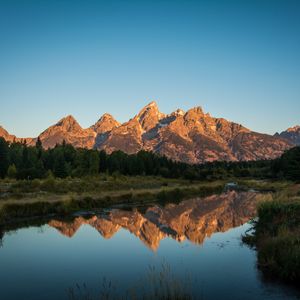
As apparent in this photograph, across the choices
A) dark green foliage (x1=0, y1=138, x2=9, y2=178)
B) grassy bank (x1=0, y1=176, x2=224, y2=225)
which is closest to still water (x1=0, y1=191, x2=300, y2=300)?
grassy bank (x1=0, y1=176, x2=224, y2=225)

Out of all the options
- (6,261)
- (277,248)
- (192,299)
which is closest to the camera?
(192,299)

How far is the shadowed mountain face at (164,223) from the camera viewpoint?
31.5m

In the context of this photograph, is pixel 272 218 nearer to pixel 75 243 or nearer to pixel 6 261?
pixel 75 243

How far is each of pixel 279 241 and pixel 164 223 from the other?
20.6m

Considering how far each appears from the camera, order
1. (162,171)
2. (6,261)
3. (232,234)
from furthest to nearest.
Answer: (162,171) < (232,234) < (6,261)

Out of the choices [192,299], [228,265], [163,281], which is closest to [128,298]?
[163,281]

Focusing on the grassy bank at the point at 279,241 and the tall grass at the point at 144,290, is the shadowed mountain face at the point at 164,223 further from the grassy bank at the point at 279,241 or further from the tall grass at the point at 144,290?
the tall grass at the point at 144,290

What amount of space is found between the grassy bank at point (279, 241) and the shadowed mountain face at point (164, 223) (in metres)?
5.73

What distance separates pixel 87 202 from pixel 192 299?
115ft

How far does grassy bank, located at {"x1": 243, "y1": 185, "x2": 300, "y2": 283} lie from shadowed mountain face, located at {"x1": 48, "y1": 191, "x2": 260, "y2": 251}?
5727 millimetres

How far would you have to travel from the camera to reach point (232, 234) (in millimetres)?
31234

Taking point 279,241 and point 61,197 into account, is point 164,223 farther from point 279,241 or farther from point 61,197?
point 279,241

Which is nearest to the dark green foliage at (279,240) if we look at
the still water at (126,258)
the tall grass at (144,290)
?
the still water at (126,258)

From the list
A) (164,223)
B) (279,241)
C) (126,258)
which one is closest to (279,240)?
(279,241)
